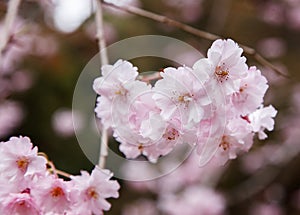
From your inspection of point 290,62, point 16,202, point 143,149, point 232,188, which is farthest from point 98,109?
point 290,62

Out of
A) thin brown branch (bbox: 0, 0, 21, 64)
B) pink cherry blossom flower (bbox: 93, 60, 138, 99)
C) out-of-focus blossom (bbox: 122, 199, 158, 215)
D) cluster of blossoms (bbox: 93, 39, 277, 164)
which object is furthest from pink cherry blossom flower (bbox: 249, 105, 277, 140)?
out-of-focus blossom (bbox: 122, 199, 158, 215)

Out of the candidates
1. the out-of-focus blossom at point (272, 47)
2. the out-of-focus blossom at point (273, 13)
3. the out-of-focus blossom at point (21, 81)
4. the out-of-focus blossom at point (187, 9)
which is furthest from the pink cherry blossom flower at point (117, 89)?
the out-of-focus blossom at point (187, 9)

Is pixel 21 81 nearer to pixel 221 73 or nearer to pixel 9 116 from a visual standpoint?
pixel 9 116

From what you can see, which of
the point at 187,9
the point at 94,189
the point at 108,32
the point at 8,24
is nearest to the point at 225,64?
the point at 94,189

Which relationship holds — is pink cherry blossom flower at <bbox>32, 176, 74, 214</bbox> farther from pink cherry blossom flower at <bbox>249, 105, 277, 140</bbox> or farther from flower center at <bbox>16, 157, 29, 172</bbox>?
pink cherry blossom flower at <bbox>249, 105, 277, 140</bbox>

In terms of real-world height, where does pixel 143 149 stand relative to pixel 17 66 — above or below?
below

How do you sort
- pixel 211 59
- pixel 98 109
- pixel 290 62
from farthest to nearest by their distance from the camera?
pixel 290 62, pixel 98 109, pixel 211 59

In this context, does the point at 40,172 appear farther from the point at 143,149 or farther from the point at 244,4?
the point at 244,4
